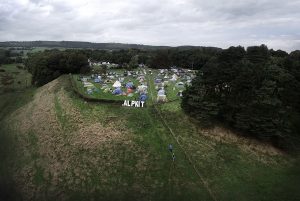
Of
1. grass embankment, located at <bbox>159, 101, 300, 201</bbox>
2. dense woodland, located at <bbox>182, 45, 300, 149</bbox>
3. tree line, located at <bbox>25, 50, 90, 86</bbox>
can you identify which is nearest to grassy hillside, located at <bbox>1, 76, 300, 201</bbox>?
grass embankment, located at <bbox>159, 101, 300, 201</bbox>

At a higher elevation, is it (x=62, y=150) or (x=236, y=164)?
(x=236, y=164)

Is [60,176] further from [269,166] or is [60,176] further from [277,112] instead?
[277,112]

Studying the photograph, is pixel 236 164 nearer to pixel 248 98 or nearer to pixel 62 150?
Answer: pixel 248 98

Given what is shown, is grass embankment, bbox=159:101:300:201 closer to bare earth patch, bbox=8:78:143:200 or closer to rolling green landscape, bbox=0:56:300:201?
rolling green landscape, bbox=0:56:300:201

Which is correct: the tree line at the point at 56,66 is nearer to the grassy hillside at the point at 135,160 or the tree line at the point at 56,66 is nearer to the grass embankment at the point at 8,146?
the grass embankment at the point at 8,146

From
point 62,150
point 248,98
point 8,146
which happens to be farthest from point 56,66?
point 248,98

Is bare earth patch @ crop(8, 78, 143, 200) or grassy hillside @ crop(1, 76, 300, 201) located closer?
grassy hillside @ crop(1, 76, 300, 201)
